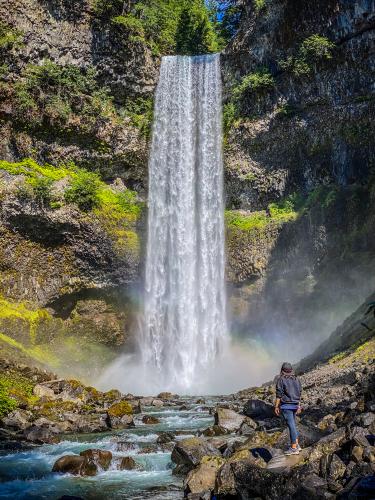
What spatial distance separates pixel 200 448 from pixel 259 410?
442 centimetres

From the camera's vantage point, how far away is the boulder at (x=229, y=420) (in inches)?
524

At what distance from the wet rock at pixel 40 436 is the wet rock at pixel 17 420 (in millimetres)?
799

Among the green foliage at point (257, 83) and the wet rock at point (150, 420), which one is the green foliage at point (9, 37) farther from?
the wet rock at point (150, 420)

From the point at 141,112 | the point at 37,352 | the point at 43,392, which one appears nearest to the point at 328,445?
the point at 43,392

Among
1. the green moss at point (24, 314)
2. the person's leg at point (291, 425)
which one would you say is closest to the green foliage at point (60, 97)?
the green moss at point (24, 314)

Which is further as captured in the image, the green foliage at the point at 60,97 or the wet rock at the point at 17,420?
the green foliage at the point at 60,97

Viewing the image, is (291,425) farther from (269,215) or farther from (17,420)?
(269,215)

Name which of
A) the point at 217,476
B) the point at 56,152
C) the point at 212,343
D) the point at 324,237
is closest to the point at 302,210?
the point at 324,237

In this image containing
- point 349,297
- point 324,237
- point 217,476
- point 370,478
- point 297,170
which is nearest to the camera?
point 370,478

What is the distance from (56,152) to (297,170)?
50.2 ft

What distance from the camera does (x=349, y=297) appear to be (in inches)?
1033

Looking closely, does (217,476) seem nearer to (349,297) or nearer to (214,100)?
(349,297)

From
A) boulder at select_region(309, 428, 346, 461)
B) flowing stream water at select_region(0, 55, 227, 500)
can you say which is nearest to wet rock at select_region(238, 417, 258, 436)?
boulder at select_region(309, 428, 346, 461)

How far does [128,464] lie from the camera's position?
10.6 m
